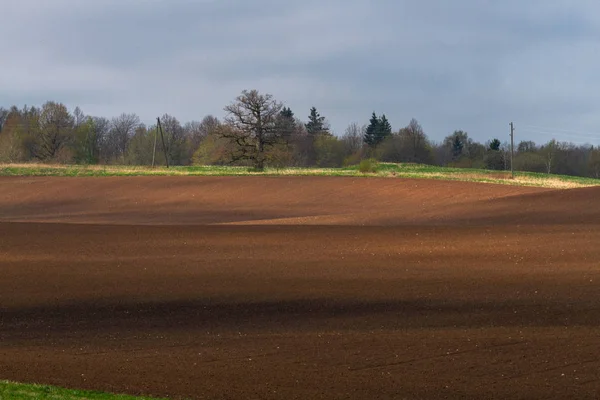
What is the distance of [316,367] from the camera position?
13.0 meters

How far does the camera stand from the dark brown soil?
40.4 ft

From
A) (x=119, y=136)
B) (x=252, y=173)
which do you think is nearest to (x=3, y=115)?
(x=119, y=136)

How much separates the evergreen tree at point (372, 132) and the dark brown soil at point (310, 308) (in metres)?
84.6

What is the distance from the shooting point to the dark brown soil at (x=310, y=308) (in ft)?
40.4

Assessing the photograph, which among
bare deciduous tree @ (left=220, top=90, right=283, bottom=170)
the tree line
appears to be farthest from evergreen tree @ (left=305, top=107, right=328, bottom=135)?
bare deciduous tree @ (left=220, top=90, right=283, bottom=170)

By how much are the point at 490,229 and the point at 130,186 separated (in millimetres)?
28167

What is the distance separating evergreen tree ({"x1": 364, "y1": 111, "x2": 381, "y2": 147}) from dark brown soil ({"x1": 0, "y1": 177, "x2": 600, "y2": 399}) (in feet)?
277

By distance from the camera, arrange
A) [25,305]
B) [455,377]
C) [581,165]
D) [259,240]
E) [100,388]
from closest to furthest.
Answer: [100,388]
[455,377]
[25,305]
[259,240]
[581,165]

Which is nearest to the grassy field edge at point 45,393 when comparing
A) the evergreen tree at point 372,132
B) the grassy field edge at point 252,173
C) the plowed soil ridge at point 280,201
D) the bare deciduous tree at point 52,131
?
the plowed soil ridge at point 280,201

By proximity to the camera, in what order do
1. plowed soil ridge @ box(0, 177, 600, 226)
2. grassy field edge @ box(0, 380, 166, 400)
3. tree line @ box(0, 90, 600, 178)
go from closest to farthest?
grassy field edge @ box(0, 380, 166, 400) → plowed soil ridge @ box(0, 177, 600, 226) → tree line @ box(0, 90, 600, 178)

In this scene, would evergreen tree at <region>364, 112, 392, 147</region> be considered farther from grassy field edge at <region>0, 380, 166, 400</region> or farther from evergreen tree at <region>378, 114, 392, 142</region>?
grassy field edge at <region>0, 380, 166, 400</region>

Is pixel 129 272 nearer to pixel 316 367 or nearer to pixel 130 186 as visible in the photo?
pixel 316 367

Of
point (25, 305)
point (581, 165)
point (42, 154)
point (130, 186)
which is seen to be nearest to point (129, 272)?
point (25, 305)

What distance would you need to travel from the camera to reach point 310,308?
17.6m
